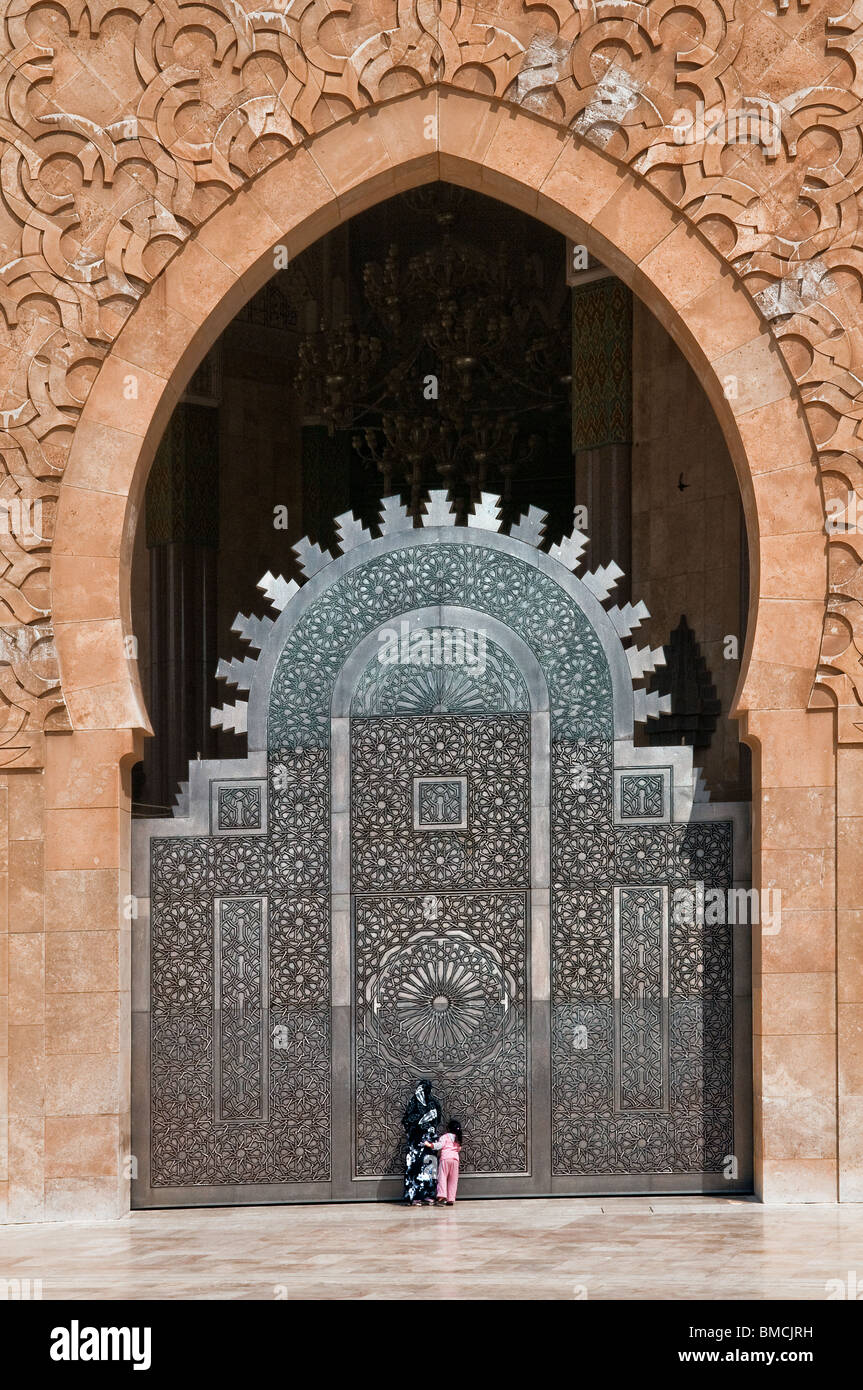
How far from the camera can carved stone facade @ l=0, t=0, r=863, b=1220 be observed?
8391 mm

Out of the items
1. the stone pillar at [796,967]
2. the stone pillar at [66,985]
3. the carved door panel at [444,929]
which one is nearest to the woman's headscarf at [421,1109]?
the carved door panel at [444,929]

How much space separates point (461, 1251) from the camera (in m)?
7.10

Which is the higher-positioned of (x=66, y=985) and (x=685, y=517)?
(x=685, y=517)

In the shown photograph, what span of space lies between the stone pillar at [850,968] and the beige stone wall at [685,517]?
11.6 ft

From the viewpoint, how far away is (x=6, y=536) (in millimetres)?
8656

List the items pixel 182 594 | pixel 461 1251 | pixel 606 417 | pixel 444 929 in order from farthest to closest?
1. pixel 182 594
2. pixel 606 417
3. pixel 444 929
4. pixel 461 1251

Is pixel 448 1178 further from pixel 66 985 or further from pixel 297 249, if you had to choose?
pixel 297 249

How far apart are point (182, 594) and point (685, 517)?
175 inches

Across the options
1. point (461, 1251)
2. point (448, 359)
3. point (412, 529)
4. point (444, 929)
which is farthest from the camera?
point (448, 359)

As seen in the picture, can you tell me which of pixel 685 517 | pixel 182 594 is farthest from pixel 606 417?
pixel 182 594

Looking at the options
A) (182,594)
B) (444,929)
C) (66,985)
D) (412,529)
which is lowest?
(66,985)

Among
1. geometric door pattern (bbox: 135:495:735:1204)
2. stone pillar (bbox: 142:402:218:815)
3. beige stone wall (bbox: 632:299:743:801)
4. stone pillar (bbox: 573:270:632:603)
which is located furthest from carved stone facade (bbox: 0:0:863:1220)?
stone pillar (bbox: 142:402:218:815)

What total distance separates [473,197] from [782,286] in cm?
761

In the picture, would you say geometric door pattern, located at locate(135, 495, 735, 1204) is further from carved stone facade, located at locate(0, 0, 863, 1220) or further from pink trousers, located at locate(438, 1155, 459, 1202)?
carved stone facade, located at locate(0, 0, 863, 1220)
